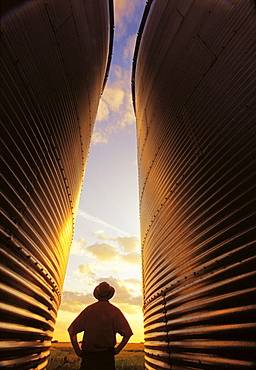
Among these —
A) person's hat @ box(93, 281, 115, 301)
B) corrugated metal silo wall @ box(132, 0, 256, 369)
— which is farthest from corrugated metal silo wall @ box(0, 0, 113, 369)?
corrugated metal silo wall @ box(132, 0, 256, 369)

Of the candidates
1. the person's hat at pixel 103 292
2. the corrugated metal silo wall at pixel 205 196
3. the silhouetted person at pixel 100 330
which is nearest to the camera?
the corrugated metal silo wall at pixel 205 196

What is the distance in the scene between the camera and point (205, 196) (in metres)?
3.05

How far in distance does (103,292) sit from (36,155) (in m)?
2.29

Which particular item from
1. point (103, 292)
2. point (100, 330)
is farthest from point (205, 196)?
point (100, 330)

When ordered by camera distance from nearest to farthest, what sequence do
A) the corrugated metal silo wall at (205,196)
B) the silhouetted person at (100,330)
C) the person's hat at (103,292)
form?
the corrugated metal silo wall at (205,196) → the silhouetted person at (100,330) → the person's hat at (103,292)

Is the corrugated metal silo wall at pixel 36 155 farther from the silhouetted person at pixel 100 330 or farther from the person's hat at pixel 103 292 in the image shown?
the person's hat at pixel 103 292

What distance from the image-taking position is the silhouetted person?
312cm

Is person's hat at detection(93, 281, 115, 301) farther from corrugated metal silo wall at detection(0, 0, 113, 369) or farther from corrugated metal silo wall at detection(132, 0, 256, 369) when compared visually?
corrugated metal silo wall at detection(132, 0, 256, 369)

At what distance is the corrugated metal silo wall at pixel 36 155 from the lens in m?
2.32

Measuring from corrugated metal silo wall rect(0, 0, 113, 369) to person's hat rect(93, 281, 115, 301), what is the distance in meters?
0.79

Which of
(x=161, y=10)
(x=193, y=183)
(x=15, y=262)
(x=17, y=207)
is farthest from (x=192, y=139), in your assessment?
(x=161, y=10)

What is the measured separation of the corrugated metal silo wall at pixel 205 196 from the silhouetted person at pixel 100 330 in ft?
2.56

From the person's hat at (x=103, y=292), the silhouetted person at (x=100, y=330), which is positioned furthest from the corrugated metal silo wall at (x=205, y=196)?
the person's hat at (x=103, y=292)

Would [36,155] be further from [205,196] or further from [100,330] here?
[100,330]
